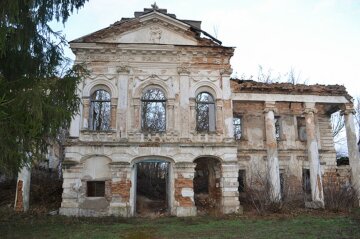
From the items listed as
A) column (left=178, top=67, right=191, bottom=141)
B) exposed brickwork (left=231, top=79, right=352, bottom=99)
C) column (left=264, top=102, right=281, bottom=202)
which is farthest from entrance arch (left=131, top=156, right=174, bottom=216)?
exposed brickwork (left=231, top=79, right=352, bottom=99)

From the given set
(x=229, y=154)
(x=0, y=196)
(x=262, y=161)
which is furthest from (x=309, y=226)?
(x=0, y=196)

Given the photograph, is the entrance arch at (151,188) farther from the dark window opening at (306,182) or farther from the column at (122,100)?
the dark window opening at (306,182)

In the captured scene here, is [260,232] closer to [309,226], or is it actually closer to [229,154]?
[309,226]

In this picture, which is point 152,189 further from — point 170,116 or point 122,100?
point 122,100

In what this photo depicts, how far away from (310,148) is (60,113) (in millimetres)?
13910

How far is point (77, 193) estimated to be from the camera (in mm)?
15484

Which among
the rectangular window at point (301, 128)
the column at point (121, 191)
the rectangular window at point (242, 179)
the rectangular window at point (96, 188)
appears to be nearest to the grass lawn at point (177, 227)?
the column at point (121, 191)

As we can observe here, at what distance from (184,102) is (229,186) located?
4.46 m

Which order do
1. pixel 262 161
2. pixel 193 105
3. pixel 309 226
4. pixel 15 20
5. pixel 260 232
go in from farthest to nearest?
pixel 262 161, pixel 193 105, pixel 309 226, pixel 260 232, pixel 15 20

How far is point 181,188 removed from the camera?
1580 centimetres

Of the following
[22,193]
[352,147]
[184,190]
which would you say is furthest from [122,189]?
[352,147]

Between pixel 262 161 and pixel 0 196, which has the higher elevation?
pixel 262 161

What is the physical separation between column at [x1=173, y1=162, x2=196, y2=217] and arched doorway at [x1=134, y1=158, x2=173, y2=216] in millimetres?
433

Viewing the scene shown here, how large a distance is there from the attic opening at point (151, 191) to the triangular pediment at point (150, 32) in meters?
6.05
